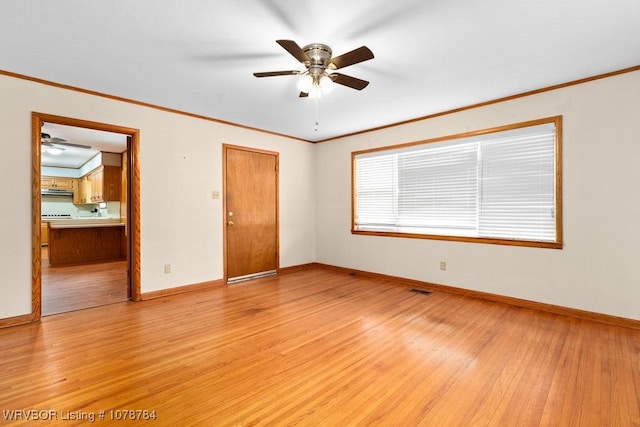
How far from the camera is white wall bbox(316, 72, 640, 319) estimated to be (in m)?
2.94

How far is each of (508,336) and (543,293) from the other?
3.61 feet

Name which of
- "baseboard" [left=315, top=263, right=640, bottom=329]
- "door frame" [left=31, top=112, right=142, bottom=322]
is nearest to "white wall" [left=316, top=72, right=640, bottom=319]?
"baseboard" [left=315, top=263, right=640, bottom=329]

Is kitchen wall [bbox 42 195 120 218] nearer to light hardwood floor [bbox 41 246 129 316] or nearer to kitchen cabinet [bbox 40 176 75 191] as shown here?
kitchen cabinet [bbox 40 176 75 191]

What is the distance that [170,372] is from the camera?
2.13 metres

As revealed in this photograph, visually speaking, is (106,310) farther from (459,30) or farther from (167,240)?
(459,30)

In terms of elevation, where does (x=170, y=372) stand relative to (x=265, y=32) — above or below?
below

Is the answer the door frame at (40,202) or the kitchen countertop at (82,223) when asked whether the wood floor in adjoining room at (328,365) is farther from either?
the kitchen countertop at (82,223)

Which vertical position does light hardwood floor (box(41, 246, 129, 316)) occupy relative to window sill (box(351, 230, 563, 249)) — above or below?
below

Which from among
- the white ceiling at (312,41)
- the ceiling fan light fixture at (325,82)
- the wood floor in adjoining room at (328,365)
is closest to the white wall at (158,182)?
the white ceiling at (312,41)

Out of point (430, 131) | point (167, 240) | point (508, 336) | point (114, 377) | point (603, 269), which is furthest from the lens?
point (430, 131)

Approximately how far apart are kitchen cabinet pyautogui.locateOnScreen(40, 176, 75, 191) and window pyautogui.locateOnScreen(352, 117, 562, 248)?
9.21 meters

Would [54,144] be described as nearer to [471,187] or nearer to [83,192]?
[83,192]

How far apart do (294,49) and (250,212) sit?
3.33 metres

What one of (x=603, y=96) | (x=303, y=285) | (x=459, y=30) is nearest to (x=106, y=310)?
Answer: (x=303, y=285)
